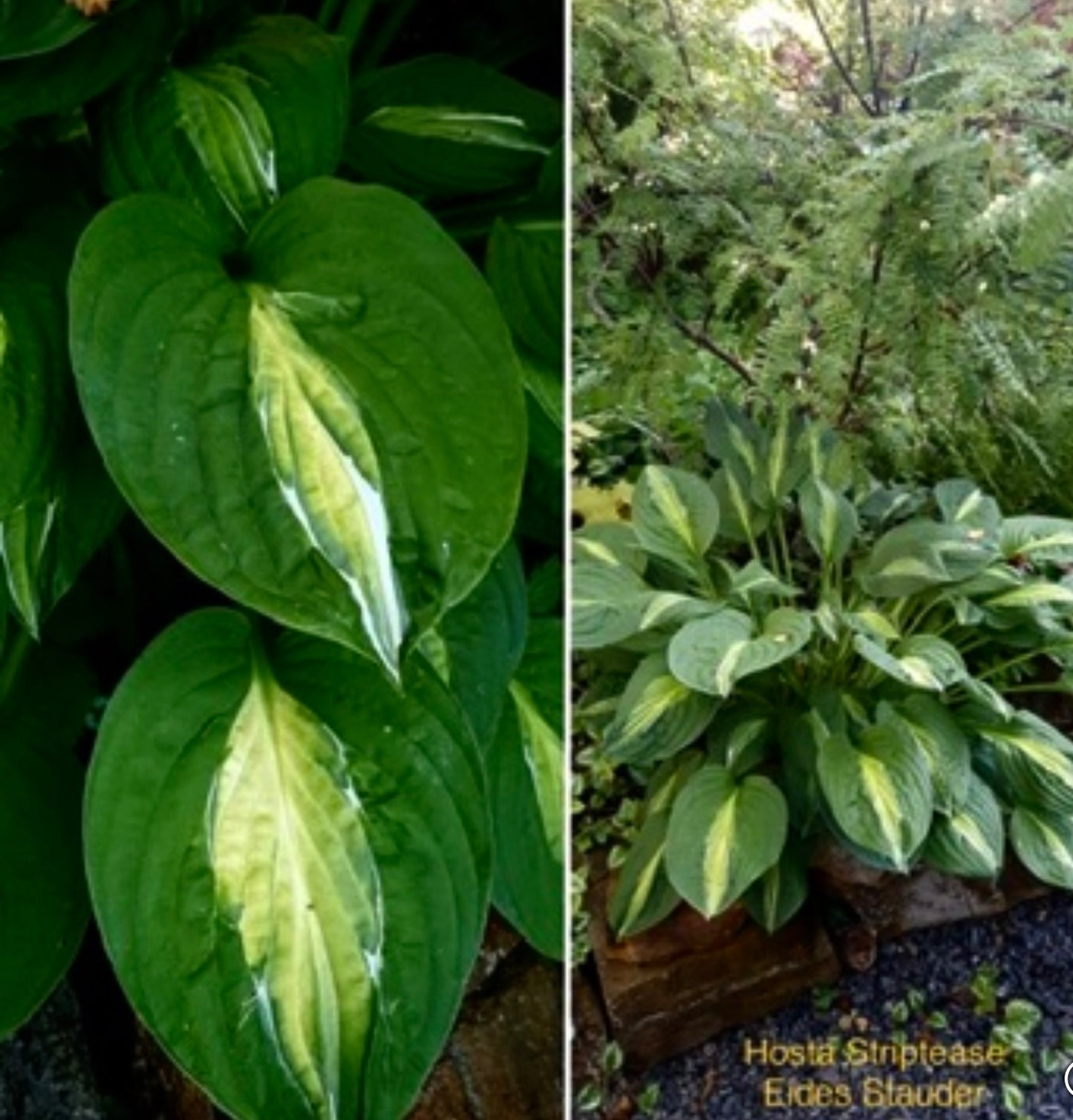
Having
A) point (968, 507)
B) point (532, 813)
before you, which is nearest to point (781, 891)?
point (532, 813)

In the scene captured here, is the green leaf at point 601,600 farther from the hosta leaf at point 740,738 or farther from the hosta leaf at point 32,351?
the hosta leaf at point 32,351

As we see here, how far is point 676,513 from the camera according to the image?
3.46ft

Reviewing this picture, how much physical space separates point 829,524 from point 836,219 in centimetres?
19

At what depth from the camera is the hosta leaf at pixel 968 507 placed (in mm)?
1057

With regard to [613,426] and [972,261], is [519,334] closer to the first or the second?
[613,426]

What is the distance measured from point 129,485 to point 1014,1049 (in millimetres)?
680

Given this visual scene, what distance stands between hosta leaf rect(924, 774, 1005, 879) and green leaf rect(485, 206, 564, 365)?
0.37 meters

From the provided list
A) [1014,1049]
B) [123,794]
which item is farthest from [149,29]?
[1014,1049]

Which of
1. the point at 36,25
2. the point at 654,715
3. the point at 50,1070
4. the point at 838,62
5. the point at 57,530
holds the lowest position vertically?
the point at 50,1070

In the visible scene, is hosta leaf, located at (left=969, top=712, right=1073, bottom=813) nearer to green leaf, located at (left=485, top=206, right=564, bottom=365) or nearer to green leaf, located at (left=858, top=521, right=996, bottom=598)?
green leaf, located at (left=858, top=521, right=996, bottom=598)

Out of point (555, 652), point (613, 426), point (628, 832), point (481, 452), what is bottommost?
point (628, 832)

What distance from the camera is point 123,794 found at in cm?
84

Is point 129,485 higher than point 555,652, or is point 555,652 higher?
point 129,485

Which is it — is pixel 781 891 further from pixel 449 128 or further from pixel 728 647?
pixel 449 128
